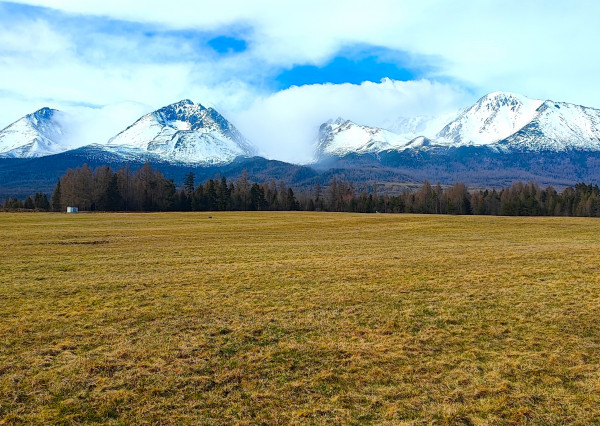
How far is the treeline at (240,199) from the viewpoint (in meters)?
120

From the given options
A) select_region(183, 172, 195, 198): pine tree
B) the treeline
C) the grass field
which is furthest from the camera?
select_region(183, 172, 195, 198): pine tree

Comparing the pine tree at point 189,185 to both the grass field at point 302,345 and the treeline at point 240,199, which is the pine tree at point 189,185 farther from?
the grass field at point 302,345

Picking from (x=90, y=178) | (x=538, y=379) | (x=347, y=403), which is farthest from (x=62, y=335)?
(x=90, y=178)

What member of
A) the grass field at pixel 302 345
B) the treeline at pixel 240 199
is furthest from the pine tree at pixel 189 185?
the grass field at pixel 302 345

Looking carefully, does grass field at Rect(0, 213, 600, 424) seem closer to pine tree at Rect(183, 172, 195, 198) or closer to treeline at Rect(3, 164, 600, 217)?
treeline at Rect(3, 164, 600, 217)

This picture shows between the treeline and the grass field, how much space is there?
108284mm

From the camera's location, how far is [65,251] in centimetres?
3116

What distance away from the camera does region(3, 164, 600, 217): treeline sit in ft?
392

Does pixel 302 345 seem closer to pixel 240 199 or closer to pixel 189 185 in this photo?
pixel 240 199

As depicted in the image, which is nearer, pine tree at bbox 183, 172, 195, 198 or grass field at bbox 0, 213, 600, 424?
grass field at bbox 0, 213, 600, 424

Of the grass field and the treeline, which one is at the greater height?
the treeline

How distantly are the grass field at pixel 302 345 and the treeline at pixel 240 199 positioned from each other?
108284 mm

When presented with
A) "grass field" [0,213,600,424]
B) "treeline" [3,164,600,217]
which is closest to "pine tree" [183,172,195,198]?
"treeline" [3,164,600,217]

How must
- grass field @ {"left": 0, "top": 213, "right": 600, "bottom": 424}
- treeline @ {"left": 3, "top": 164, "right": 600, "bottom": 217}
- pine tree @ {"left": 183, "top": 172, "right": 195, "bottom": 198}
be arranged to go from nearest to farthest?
grass field @ {"left": 0, "top": 213, "right": 600, "bottom": 424} → treeline @ {"left": 3, "top": 164, "right": 600, "bottom": 217} → pine tree @ {"left": 183, "top": 172, "right": 195, "bottom": 198}
